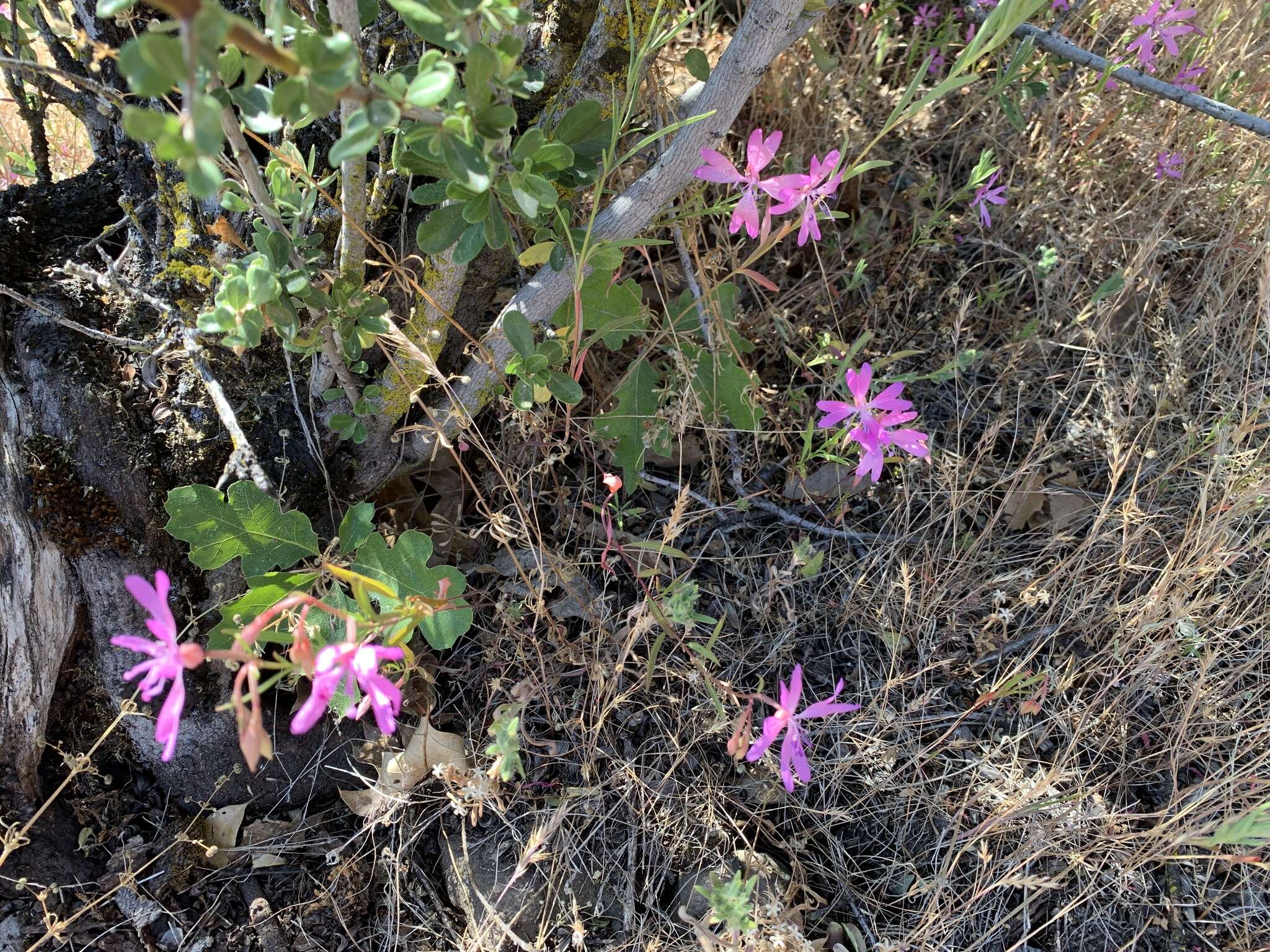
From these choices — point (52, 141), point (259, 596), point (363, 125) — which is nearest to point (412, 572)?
point (259, 596)

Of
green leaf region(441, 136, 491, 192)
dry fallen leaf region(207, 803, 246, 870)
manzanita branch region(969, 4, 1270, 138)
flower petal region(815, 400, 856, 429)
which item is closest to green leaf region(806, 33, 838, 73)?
manzanita branch region(969, 4, 1270, 138)

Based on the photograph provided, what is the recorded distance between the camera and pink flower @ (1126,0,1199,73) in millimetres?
2031

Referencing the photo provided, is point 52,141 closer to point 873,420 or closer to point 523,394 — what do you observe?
point 523,394

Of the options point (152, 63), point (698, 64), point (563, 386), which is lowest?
point (563, 386)

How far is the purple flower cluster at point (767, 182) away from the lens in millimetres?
1354

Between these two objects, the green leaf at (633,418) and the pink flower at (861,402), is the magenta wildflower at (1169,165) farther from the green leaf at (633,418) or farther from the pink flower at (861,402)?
the green leaf at (633,418)

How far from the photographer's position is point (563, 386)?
1.49 meters

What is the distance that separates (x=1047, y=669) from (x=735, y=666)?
615mm

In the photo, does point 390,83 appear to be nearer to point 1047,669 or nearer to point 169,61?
point 169,61

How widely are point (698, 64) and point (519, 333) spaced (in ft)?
1.79

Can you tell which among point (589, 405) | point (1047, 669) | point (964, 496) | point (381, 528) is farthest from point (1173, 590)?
point (381, 528)

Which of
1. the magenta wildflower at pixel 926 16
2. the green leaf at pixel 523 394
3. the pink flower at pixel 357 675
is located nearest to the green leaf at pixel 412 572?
the green leaf at pixel 523 394

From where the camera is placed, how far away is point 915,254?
2.17m

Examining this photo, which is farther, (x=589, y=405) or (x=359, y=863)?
(x=589, y=405)
